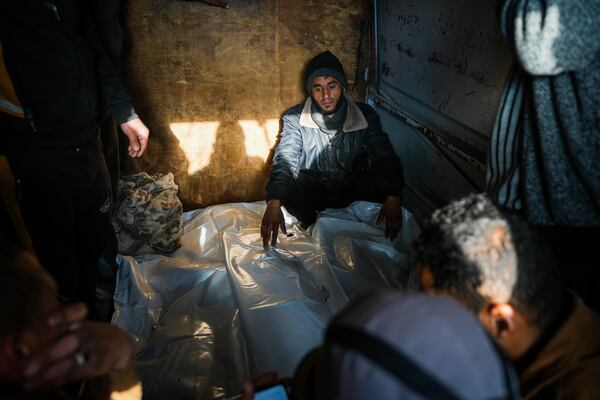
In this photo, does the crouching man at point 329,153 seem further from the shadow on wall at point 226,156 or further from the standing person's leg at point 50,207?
the standing person's leg at point 50,207

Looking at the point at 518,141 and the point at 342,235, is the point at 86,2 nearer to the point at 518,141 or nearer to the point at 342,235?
the point at 342,235

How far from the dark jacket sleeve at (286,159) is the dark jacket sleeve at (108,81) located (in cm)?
104

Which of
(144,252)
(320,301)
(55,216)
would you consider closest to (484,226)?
(320,301)

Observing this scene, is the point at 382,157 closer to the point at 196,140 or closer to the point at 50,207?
the point at 196,140

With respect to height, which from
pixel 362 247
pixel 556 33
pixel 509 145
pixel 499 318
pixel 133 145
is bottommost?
pixel 362 247

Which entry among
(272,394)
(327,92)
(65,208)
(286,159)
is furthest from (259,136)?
(272,394)

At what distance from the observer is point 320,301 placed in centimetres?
221

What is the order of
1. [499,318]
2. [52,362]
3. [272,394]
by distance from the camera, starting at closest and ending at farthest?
[52,362] → [499,318] → [272,394]

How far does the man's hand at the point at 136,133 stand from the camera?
2.38 meters

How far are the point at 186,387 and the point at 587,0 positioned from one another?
82.2 inches

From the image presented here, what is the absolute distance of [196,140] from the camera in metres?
3.18

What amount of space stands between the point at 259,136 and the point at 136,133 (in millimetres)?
1153

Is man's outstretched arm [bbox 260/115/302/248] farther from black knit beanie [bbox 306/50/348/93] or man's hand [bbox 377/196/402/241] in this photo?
man's hand [bbox 377/196/402/241]

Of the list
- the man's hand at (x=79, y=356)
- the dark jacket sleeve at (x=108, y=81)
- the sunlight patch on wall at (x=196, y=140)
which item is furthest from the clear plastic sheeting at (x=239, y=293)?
the dark jacket sleeve at (x=108, y=81)
